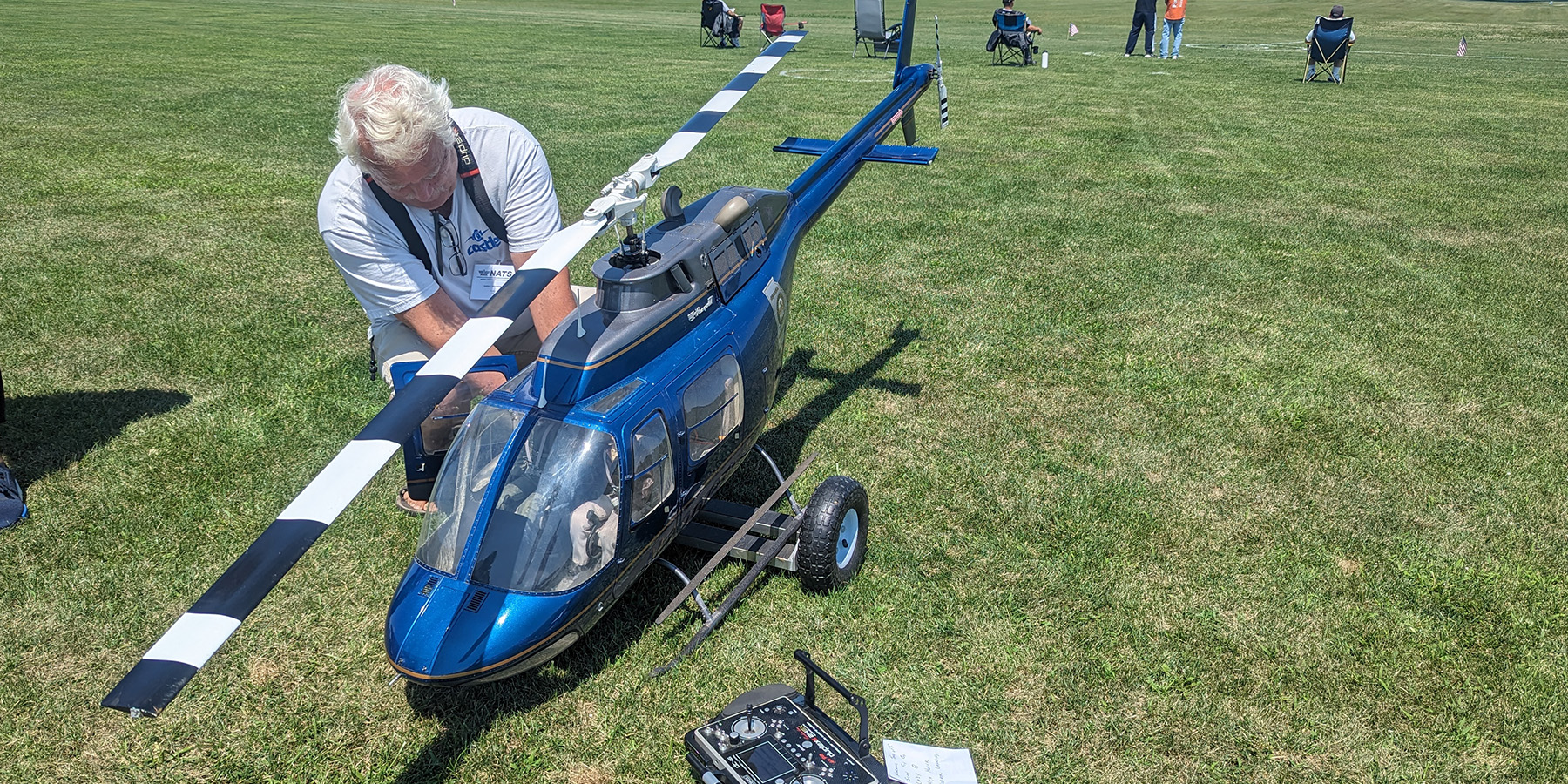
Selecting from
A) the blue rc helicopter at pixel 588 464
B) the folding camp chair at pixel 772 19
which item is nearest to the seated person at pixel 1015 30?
the folding camp chair at pixel 772 19

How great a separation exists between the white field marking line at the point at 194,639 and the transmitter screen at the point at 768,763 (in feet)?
5.67

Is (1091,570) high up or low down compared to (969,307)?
down

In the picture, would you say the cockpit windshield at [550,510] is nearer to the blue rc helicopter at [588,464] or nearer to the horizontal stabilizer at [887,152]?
the blue rc helicopter at [588,464]

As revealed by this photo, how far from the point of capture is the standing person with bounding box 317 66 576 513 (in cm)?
458

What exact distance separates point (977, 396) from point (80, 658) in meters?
5.23

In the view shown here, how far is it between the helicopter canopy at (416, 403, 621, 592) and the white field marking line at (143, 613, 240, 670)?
1.19 m

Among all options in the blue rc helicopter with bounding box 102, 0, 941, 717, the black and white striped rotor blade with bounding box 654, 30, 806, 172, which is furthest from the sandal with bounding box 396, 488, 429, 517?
the black and white striped rotor blade with bounding box 654, 30, 806, 172

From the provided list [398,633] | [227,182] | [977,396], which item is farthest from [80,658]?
[227,182]

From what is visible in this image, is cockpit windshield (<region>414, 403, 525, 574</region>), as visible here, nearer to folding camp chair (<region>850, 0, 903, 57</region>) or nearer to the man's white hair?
the man's white hair

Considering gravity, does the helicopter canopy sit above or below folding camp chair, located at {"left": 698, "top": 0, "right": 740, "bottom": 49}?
below

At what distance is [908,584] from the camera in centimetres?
481

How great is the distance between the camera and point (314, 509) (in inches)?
107

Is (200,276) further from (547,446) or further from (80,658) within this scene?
(547,446)

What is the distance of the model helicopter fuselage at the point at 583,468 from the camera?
3562 mm
